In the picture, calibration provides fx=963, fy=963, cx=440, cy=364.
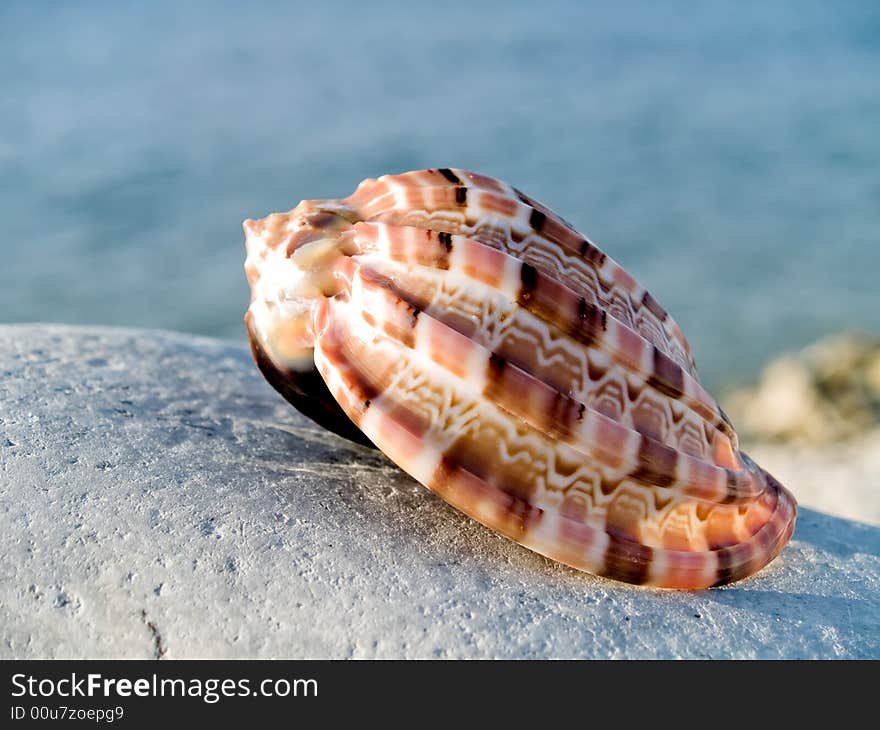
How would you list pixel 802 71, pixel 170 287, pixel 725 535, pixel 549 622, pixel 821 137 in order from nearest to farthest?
pixel 549 622, pixel 725 535, pixel 170 287, pixel 821 137, pixel 802 71

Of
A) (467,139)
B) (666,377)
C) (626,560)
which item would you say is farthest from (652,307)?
(467,139)

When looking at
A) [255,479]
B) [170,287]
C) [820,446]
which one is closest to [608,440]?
[255,479]

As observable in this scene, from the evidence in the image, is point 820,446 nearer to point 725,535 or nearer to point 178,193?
point 725,535

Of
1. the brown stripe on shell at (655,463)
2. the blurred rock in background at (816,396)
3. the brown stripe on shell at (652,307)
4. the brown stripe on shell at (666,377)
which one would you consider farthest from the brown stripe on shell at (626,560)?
the blurred rock in background at (816,396)

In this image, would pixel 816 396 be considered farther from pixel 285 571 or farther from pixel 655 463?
pixel 285 571

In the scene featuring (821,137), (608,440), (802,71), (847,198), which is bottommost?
(608,440)
